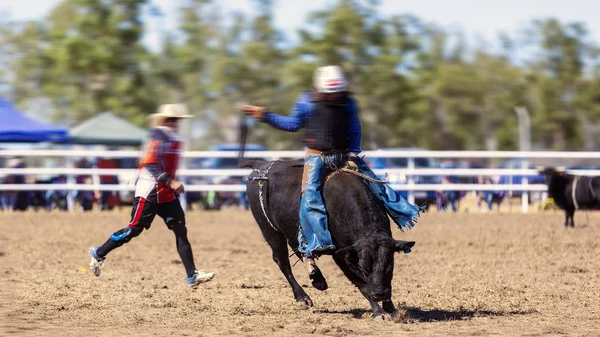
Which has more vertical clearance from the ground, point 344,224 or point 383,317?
point 344,224

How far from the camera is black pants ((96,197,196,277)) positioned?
31.1 feet

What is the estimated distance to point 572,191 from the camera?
17250 millimetres

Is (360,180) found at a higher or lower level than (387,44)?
lower

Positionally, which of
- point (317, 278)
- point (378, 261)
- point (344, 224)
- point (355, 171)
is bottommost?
point (317, 278)

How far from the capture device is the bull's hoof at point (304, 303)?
336 inches

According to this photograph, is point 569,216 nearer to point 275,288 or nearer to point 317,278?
point 275,288

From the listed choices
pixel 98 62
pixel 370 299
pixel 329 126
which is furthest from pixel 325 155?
pixel 98 62

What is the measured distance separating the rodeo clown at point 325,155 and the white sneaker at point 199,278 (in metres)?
1.64

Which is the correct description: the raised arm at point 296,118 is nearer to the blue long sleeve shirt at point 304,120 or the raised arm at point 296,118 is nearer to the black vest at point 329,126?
the blue long sleeve shirt at point 304,120

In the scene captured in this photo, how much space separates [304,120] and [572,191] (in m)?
10.2

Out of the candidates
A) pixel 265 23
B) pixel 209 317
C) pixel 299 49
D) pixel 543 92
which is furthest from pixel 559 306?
pixel 543 92

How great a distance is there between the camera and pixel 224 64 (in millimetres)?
45312

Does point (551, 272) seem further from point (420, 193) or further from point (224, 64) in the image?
point (224, 64)

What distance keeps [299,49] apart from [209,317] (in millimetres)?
35927
